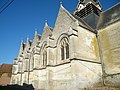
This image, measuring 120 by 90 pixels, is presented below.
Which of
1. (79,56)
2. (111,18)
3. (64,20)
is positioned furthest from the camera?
(64,20)

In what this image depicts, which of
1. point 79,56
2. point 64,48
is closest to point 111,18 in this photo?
point 79,56

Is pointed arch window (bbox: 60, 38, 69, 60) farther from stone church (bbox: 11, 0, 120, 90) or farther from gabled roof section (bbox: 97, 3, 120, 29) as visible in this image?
gabled roof section (bbox: 97, 3, 120, 29)

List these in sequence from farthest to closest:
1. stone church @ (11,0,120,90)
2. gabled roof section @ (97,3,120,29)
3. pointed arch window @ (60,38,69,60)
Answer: gabled roof section @ (97,3,120,29), pointed arch window @ (60,38,69,60), stone church @ (11,0,120,90)

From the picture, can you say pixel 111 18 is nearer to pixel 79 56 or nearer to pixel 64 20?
pixel 64 20

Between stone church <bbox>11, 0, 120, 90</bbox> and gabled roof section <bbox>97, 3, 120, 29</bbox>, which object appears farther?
gabled roof section <bbox>97, 3, 120, 29</bbox>

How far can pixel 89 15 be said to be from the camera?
21078mm

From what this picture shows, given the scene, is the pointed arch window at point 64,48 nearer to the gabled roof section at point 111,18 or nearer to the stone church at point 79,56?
the stone church at point 79,56

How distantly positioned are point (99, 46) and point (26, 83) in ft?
44.2

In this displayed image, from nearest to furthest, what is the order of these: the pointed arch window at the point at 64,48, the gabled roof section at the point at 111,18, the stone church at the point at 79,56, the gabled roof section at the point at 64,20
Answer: the stone church at the point at 79,56, the pointed arch window at the point at 64,48, the gabled roof section at the point at 111,18, the gabled roof section at the point at 64,20

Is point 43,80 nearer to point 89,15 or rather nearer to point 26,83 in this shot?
point 26,83

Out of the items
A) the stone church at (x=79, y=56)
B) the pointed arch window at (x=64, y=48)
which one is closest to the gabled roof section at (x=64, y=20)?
the stone church at (x=79, y=56)

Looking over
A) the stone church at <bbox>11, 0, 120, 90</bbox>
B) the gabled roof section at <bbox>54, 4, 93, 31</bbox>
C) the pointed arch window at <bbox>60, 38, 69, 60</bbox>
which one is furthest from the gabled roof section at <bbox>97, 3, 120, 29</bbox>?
the pointed arch window at <bbox>60, 38, 69, 60</bbox>

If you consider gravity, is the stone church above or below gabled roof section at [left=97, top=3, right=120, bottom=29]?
below

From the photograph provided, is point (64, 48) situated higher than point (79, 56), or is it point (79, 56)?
point (64, 48)
